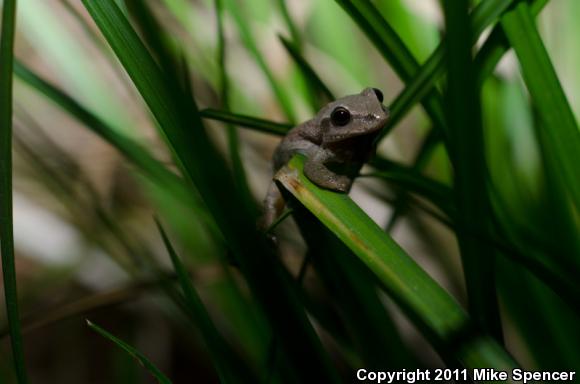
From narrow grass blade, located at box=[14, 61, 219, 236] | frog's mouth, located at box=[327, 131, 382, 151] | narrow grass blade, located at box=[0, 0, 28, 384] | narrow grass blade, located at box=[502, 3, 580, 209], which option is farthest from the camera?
frog's mouth, located at box=[327, 131, 382, 151]

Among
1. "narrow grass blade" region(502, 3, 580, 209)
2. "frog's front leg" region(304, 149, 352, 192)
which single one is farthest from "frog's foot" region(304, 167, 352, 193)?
"narrow grass blade" region(502, 3, 580, 209)

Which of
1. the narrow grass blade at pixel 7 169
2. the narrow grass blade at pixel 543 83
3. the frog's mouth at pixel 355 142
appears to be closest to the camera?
the narrow grass blade at pixel 7 169

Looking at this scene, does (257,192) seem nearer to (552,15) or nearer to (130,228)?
(130,228)

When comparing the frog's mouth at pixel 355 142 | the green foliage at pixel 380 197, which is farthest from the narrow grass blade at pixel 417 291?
the frog's mouth at pixel 355 142

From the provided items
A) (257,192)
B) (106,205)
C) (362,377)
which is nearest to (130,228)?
(106,205)

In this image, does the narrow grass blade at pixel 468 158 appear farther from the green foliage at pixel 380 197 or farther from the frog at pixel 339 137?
the frog at pixel 339 137

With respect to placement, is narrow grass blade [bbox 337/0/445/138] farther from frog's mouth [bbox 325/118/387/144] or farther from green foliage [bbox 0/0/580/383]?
frog's mouth [bbox 325/118/387/144]

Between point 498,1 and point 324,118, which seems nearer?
point 498,1
